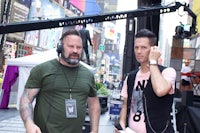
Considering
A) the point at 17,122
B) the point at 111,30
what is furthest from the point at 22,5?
the point at 111,30

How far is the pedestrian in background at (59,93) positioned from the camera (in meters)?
2.84

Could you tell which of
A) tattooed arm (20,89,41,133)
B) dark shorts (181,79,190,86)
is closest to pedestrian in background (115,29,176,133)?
tattooed arm (20,89,41,133)

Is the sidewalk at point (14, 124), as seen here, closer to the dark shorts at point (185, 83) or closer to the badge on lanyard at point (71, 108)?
the dark shorts at point (185, 83)

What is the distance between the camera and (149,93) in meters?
2.62

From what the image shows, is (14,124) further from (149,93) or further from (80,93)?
(149,93)

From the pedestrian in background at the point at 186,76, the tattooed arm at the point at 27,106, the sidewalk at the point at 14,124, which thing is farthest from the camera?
the pedestrian in background at the point at 186,76

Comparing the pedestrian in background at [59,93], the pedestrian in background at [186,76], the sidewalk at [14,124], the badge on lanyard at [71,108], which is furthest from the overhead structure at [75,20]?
the badge on lanyard at [71,108]

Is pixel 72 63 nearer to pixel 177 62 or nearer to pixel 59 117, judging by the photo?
pixel 59 117

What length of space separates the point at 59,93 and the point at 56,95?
29 mm

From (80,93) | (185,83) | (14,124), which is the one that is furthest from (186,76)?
(80,93)

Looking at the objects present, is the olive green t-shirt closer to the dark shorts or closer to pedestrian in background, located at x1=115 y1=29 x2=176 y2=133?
pedestrian in background, located at x1=115 y1=29 x2=176 y2=133

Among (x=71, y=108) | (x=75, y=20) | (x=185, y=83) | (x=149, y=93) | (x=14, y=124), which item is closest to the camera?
(x=149, y=93)

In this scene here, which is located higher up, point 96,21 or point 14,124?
point 96,21

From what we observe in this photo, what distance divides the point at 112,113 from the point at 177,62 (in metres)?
5.14
